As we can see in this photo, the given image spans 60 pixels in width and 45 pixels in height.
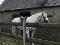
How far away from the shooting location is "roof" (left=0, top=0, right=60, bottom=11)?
12.6 m

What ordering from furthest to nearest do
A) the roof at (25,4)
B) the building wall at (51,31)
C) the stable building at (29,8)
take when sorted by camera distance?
the roof at (25,4), the stable building at (29,8), the building wall at (51,31)

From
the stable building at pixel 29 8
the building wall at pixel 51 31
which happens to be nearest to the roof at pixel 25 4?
the stable building at pixel 29 8

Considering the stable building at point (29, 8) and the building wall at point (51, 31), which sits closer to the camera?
the building wall at point (51, 31)

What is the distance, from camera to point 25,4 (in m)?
14.5

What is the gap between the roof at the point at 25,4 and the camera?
1256 centimetres

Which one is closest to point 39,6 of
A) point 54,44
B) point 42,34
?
point 42,34

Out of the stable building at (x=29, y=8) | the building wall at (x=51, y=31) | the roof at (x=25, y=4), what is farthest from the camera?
the roof at (x=25, y=4)

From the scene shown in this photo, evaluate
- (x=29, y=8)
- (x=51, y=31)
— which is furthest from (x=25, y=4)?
(x=51, y=31)

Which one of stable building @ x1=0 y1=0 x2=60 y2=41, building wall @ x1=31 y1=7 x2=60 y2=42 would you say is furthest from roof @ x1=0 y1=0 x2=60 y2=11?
building wall @ x1=31 y1=7 x2=60 y2=42

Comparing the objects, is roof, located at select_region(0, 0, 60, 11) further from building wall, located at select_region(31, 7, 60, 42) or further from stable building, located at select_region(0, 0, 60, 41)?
building wall, located at select_region(31, 7, 60, 42)

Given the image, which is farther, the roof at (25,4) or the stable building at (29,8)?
the roof at (25,4)

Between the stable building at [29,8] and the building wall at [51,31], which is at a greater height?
the stable building at [29,8]

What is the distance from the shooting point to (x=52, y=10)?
1207cm

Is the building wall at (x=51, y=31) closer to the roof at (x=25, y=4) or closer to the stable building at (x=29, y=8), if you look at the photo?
the stable building at (x=29, y=8)
